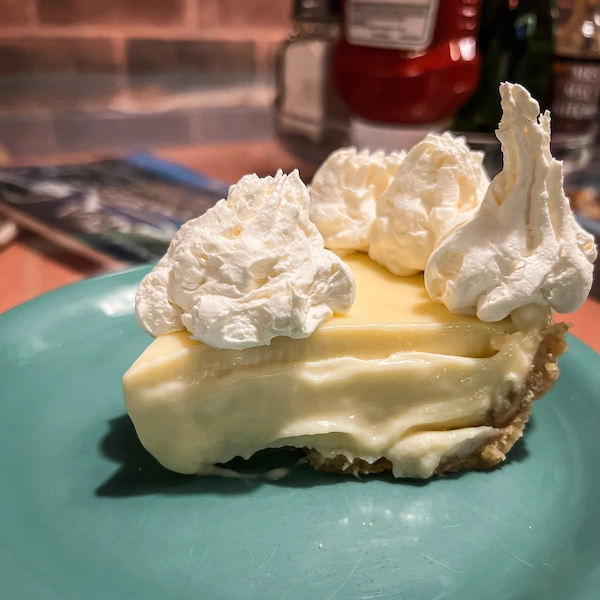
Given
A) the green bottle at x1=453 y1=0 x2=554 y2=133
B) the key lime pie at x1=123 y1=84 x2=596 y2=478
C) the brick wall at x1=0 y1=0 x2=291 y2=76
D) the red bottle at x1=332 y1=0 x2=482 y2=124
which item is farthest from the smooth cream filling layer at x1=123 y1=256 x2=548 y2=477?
the brick wall at x1=0 y1=0 x2=291 y2=76

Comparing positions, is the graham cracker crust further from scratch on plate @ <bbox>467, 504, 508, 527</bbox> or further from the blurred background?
the blurred background

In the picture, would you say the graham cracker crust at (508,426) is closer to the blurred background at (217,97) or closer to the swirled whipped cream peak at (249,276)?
the swirled whipped cream peak at (249,276)

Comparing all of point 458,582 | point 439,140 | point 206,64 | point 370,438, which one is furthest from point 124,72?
point 458,582

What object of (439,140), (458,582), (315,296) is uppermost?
(439,140)

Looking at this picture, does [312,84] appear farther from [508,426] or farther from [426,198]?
[508,426]

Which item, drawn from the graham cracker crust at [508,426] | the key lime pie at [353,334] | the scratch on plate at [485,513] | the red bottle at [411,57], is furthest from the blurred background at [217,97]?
the scratch on plate at [485,513]

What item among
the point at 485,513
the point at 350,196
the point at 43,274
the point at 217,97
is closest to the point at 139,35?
the point at 217,97

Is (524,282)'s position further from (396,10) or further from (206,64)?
(206,64)
